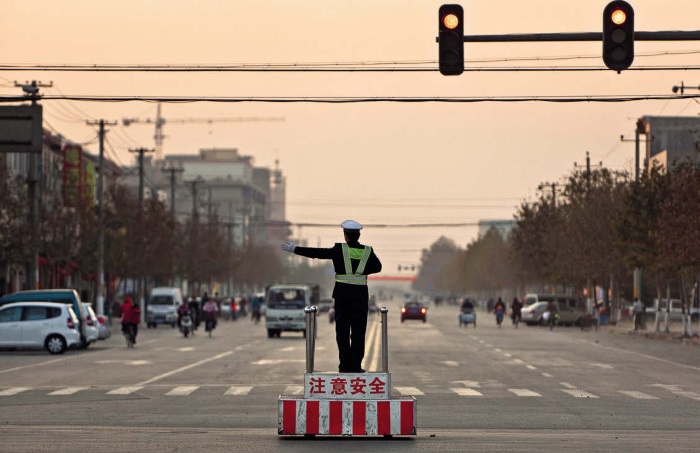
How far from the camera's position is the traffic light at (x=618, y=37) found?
21.6 meters

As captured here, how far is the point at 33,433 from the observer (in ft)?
63.9

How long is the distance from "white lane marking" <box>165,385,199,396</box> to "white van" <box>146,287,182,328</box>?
5883 centimetres

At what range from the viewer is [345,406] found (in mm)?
17891

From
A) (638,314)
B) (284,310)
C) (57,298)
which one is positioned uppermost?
(57,298)

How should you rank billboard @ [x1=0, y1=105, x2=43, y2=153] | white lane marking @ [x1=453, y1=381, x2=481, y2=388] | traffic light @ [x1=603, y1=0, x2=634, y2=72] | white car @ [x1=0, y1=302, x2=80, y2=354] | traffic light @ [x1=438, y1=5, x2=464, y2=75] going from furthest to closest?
white car @ [x1=0, y1=302, x2=80, y2=354], billboard @ [x1=0, y1=105, x2=43, y2=153], white lane marking @ [x1=453, y1=381, x2=481, y2=388], traffic light @ [x1=438, y1=5, x2=464, y2=75], traffic light @ [x1=603, y1=0, x2=634, y2=72]

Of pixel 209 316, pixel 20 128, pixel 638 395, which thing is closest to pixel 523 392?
pixel 638 395

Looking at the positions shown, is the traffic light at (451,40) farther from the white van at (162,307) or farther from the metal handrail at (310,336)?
the white van at (162,307)

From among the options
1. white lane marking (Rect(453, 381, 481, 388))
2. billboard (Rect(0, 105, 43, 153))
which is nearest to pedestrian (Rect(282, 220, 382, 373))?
white lane marking (Rect(453, 381, 481, 388))

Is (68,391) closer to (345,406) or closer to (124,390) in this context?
(124,390)

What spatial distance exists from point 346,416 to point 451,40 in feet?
21.3

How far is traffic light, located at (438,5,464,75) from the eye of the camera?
72.3ft

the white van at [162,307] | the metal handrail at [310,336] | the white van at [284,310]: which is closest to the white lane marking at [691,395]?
the metal handrail at [310,336]

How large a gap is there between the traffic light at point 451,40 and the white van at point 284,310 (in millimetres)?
45492

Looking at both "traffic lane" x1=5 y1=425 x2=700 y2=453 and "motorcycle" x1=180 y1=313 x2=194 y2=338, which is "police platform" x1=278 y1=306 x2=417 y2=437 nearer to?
"traffic lane" x1=5 y1=425 x2=700 y2=453
